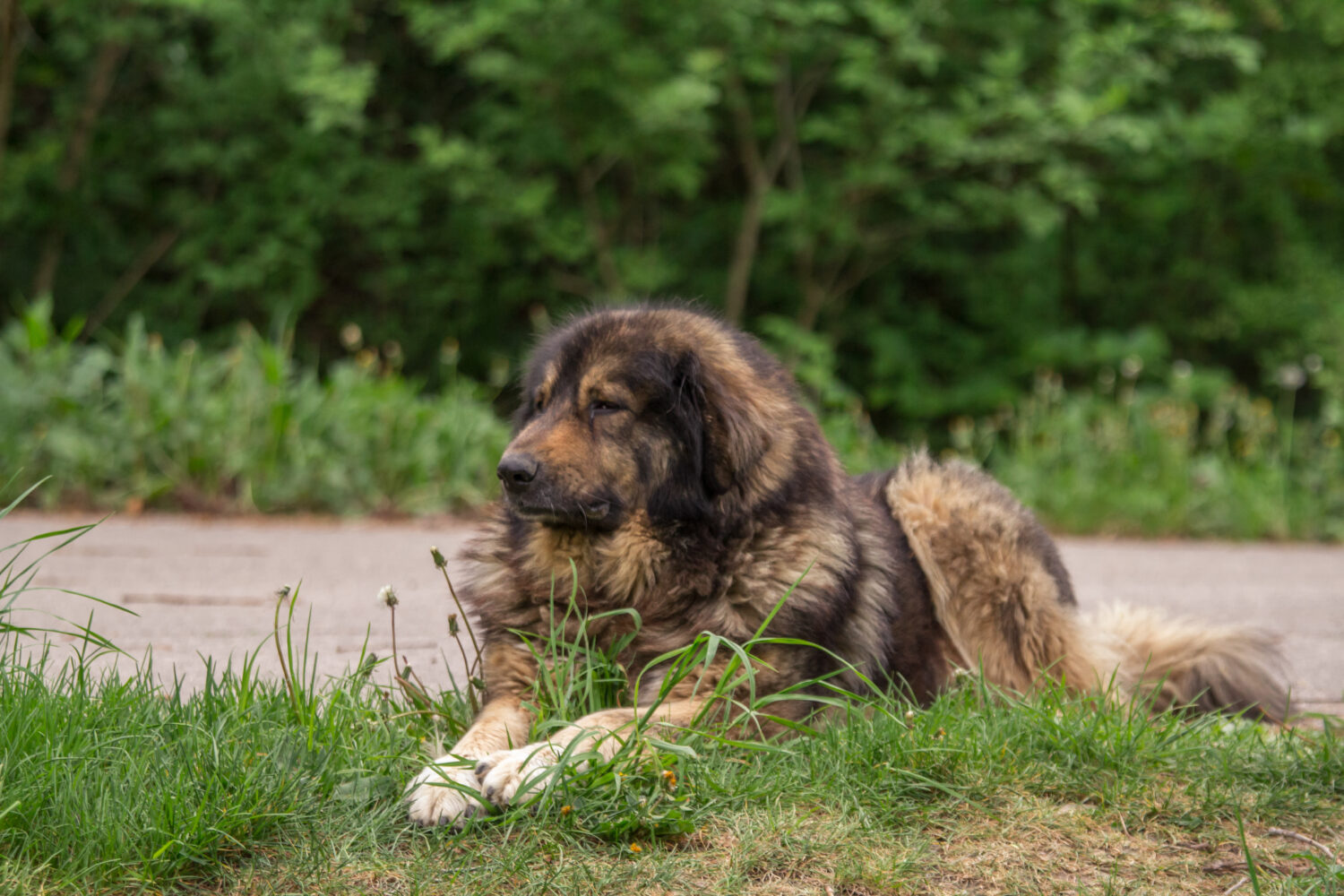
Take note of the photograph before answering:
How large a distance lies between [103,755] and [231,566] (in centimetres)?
390

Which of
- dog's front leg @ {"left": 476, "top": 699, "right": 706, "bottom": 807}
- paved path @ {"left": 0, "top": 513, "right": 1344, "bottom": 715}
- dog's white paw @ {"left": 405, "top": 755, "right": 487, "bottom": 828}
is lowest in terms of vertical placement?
paved path @ {"left": 0, "top": 513, "right": 1344, "bottom": 715}

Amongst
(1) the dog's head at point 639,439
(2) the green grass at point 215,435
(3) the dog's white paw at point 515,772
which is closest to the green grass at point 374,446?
(2) the green grass at point 215,435

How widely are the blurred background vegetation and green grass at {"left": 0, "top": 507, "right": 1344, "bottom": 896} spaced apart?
5.80 meters

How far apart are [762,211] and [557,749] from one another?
10978 millimetres

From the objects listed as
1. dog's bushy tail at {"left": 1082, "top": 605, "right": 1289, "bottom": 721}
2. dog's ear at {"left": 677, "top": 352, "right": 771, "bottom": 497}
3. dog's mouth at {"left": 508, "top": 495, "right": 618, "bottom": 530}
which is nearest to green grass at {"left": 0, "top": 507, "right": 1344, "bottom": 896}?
dog's mouth at {"left": 508, "top": 495, "right": 618, "bottom": 530}

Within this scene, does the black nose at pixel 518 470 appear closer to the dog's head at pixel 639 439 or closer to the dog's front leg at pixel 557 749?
the dog's head at pixel 639 439

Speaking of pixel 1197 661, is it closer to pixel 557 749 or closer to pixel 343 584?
pixel 557 749

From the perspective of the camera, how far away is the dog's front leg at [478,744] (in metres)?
2.49

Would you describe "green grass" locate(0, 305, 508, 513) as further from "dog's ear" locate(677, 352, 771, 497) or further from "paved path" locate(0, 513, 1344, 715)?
"dog's ear" locate(677, 352, 771, 497)

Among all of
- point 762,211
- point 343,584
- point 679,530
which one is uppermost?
point 762,211

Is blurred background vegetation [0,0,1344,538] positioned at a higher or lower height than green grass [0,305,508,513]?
higher

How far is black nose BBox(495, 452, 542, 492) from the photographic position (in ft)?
10.2

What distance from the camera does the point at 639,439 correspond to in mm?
3295

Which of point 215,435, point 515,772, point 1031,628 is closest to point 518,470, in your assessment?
point 515,772
